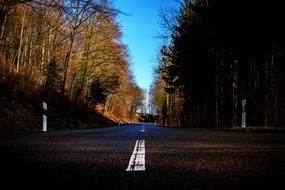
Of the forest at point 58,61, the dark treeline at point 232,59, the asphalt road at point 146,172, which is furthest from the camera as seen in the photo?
the forest at point 58,61

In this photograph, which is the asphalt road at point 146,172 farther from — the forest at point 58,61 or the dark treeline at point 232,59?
the forest at point 58,61

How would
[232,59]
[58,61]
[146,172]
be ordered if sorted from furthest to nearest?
[58,61]
[232,59]
[146,172]

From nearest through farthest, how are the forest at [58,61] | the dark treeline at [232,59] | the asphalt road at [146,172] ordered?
the asphalt road at [146,172]
the dark treeline at [232,59]
the forest at [58,61]

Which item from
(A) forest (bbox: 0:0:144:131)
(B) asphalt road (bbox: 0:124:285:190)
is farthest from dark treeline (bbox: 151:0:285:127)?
(B) asphalt road (bbox: 0:124:285:190)

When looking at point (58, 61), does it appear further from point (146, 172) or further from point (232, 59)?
point (146, 172)

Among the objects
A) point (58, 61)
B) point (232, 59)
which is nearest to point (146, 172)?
point (232, 59)

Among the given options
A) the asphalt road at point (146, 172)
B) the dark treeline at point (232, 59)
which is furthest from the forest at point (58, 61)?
the asphalt road at point (146, 172)

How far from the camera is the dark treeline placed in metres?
19.8

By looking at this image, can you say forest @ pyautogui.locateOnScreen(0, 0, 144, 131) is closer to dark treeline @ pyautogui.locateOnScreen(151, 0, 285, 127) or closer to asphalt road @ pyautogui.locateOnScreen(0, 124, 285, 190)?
dark treeline @ pyautogui.locateOnScreen(151, 0, 285, 127)

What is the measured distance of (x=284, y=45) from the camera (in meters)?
20.1

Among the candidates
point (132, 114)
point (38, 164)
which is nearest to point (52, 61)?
point (38, 164)

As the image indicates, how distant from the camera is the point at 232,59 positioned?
28703 millimetres

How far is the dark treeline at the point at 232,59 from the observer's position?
19797mm

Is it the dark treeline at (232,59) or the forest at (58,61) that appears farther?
the forest at (58,61)
